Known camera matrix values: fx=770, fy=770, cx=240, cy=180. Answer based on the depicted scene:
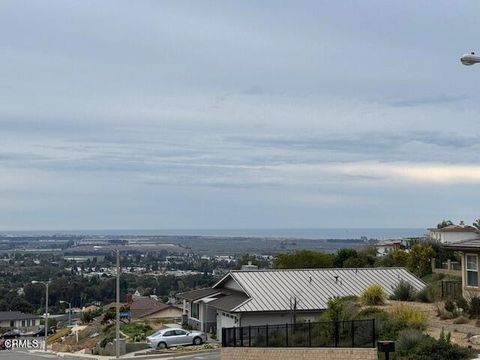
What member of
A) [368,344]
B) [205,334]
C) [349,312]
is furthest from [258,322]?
[368,344]

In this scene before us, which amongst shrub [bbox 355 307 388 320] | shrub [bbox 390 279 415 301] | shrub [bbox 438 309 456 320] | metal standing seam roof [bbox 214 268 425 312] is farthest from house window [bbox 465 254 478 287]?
Answer: metal standing seam roof [bbox 214 268 425 312]

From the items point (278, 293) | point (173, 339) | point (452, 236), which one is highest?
point (452, 236)

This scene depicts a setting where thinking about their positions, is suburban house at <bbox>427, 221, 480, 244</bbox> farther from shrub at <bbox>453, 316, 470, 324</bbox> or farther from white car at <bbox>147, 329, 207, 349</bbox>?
shrub at <bbox>453, 316, 470, 324</bbox>

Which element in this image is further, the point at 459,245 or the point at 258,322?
the point at 258,322

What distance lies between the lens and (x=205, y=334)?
4609 centimetres

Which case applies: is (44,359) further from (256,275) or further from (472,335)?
(472,335)

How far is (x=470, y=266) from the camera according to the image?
109 ft

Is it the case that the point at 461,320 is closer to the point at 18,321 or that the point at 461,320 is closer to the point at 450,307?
the point at 450,307

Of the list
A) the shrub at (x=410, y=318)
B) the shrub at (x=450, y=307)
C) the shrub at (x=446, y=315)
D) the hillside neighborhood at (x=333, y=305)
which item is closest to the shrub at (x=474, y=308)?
the hillside neighborhood at (x=333, y=305)

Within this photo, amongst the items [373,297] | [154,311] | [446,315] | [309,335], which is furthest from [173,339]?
[154,311]

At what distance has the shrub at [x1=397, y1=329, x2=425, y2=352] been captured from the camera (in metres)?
23.5

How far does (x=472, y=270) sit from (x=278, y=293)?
1377cm

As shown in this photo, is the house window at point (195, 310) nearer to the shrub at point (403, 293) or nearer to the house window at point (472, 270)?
the shrub at point (403, 293)

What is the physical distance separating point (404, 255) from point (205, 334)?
66.2 ft
